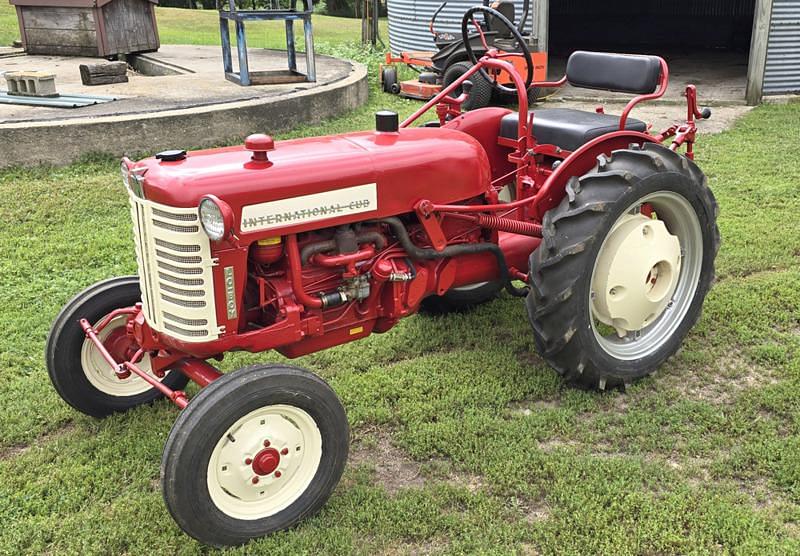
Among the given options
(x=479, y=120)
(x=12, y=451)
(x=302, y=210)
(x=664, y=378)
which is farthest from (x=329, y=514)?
(x=479, y=120)

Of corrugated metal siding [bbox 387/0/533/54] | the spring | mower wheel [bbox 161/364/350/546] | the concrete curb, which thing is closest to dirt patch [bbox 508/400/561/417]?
the spring

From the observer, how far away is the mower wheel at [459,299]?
14.3 ft

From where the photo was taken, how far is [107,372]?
339cm

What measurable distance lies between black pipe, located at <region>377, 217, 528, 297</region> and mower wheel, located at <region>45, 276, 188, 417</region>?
1.22m

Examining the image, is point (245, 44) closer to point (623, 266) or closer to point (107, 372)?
point (107, 372)

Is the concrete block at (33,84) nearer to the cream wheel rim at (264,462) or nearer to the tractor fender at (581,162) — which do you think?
the tractor fender at (581,162)

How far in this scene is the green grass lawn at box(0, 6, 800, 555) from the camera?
8.85 feet

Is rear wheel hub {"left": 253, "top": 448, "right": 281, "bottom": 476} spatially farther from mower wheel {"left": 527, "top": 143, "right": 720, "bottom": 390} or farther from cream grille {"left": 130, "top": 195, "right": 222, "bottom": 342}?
mower wheel {"left": 527, "top": 143, "right": 720, "bottom": 390}

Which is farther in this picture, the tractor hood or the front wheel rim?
the front wheel rim

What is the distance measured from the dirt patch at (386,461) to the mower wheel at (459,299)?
1.17m

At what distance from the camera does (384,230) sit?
3.22 m

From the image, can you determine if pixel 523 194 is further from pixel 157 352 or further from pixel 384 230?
pixel 157 352

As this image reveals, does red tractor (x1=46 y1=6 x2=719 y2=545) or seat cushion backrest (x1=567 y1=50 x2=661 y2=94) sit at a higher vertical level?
seat cushion backrest (x1=567 y1=50 x2=661 y2=94)

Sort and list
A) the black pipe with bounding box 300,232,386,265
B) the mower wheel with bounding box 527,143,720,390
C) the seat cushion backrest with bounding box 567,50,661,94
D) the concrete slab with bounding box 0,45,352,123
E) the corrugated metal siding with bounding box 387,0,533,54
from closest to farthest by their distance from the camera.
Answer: the black pipe with bounding box 300,232,386,265, the mower wheel with bounding box 527,143,720,390, the seat cushion backrest with bounding box 567,50,661,94, the concrete slab with bounding box 0,45,352,123, the corrugated metal siding with bounding box 387,0,533,54
